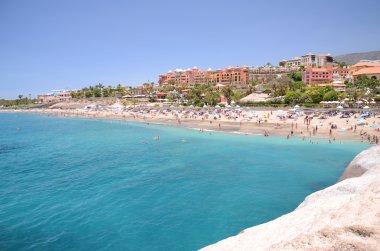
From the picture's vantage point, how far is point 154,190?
19.4 meters

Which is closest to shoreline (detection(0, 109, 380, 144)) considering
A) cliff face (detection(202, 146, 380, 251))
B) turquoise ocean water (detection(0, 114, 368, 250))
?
turquoise ocean water (detection(0, 114, 368, 250))

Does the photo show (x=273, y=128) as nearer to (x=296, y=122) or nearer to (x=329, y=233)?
(x=296, y=122)

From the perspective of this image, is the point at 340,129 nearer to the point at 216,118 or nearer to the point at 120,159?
the point at 216,118

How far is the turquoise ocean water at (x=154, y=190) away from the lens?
13617 millimetres

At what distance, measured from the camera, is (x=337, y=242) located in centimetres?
558

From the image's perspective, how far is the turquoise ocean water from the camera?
536 inches

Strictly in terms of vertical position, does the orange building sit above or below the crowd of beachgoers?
above

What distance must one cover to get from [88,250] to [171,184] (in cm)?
882

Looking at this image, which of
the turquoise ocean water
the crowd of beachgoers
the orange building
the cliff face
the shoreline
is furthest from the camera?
the orange building

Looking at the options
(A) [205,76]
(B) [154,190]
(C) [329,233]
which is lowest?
(B) [154,190]

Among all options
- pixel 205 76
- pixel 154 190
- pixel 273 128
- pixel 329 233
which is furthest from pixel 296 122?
pixel 205 76

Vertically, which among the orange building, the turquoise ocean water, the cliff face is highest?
the orange building

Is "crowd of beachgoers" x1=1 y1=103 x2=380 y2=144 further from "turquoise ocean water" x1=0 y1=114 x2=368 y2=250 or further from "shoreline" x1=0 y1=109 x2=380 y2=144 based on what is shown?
"turquoise ocean water" x1=0 y1=114 x2=368 y2=250

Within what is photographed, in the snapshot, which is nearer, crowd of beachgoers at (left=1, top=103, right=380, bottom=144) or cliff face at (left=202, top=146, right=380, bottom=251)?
cliff face at (left=202, top=146, right=380, bottom=251)
